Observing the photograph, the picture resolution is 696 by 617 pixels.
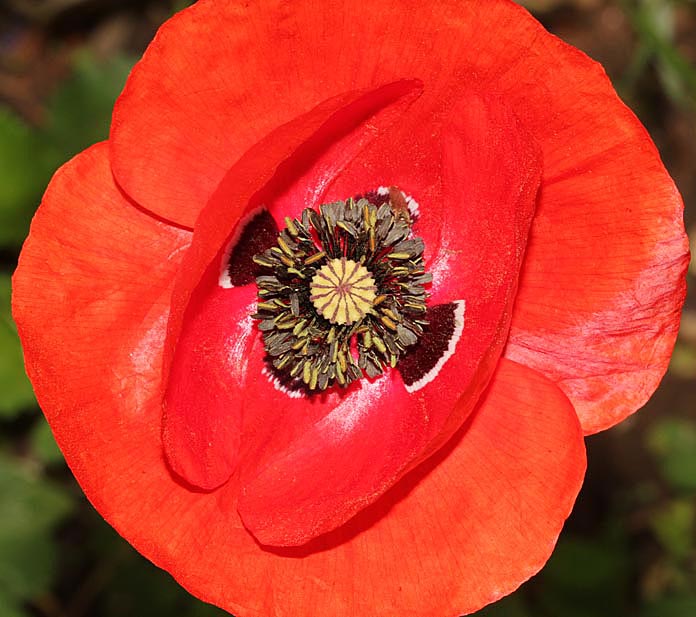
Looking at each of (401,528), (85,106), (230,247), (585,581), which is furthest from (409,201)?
(585,581)

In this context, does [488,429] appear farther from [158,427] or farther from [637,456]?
[637,456]

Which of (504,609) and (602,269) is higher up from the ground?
(602,269)

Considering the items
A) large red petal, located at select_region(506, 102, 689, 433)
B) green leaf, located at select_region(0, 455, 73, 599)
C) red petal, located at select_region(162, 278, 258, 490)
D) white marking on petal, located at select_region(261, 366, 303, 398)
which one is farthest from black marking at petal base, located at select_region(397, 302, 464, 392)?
green leaf, located at select_region(0, 455, 73, 599)

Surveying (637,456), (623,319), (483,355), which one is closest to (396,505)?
(483,355)

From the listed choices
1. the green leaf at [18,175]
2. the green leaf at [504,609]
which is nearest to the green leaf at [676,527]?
the green leaf at [504,609]

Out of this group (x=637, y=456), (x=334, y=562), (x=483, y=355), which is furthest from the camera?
(x=637, y=456)

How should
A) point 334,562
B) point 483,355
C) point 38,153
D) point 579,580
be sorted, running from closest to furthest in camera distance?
point 483,355 < point 334,562 < point 38,153 < point 579,580

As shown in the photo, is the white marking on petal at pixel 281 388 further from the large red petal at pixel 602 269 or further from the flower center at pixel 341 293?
the large red petal at pixel 602 269

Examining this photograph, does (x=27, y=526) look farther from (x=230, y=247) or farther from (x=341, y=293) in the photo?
(x=341, y=293)
